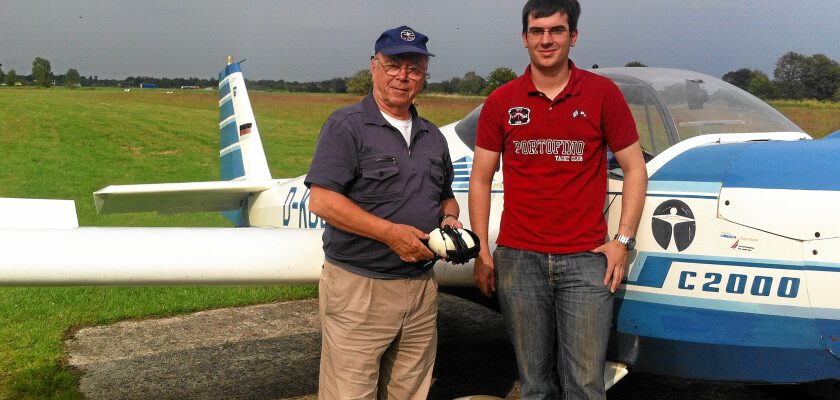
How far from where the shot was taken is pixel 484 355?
5578 mm

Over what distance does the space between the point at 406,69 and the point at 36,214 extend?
204 cm

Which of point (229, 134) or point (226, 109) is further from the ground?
point (226, 109)

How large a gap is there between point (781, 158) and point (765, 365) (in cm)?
78

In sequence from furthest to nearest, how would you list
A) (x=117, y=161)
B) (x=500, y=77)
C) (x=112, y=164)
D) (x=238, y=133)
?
(x=117, y=161) < (x=112, y=164) < (x=238, y=133) < (x=500, y=77)

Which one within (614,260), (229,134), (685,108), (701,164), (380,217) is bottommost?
(229,134)

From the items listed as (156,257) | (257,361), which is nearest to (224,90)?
(257,361)

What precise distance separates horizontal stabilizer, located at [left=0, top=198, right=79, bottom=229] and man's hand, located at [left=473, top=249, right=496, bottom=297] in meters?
1.96

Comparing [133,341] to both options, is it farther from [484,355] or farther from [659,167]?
[659,167]

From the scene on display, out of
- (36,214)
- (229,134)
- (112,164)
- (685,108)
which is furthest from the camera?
(112,164)

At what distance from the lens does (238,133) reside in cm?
771

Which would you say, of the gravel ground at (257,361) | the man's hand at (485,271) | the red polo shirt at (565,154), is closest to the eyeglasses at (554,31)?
the red polo shirt at (565,154)

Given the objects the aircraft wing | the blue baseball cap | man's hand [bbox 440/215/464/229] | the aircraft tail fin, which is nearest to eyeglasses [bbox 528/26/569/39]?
the blue baseball cap

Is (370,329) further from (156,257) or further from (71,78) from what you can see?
(71,78)

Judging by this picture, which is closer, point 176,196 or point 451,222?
point 451,222
